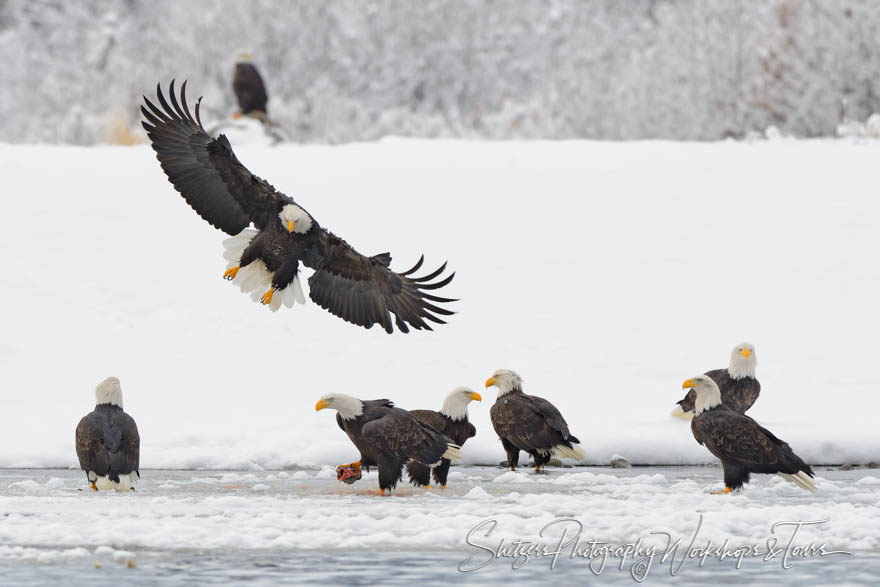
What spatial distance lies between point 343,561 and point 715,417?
8.95ft

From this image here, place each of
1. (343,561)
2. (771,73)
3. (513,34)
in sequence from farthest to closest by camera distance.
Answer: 1. (513,34)
2. (771,73)
3. (343,561)

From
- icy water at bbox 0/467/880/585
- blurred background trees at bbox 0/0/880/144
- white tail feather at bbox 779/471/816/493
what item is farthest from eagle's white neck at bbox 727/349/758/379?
blurred background trees at bbox 0/0/880/144

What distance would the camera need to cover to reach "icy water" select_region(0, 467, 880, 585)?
5.58 metres

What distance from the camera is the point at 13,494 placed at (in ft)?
23.9

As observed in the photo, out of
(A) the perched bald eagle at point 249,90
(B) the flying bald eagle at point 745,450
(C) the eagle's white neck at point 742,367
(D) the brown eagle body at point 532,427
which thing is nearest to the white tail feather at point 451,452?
(D) the brown eagle body at point 532,427

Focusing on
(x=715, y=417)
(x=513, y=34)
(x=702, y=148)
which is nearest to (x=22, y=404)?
(x=715, y=417)

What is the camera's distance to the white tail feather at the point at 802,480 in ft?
24.3

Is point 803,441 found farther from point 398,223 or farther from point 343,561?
point 398,223

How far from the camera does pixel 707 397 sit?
7996 millimetres

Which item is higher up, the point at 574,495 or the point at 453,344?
the point at 453,344

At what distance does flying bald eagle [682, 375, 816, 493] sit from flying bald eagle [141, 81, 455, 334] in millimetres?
1827

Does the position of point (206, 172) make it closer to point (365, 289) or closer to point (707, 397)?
point (365, 289)

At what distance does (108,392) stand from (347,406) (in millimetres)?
1256

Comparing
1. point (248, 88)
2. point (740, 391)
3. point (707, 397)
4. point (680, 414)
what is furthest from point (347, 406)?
point (248, 88)
